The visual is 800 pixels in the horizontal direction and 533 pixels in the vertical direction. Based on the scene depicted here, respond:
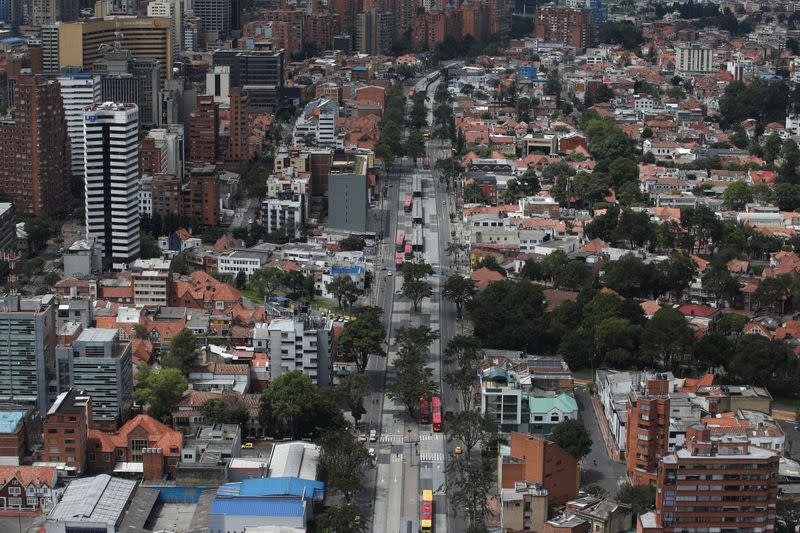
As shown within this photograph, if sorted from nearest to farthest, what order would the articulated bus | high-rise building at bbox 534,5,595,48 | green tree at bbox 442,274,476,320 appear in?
the articulated bus → green tree at bbox 442,274,476,320 → high-rise building at bbox 534,5,595,48

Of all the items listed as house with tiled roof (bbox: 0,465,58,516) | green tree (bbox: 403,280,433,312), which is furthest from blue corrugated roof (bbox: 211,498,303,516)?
green tree (bbox: 403,280,433,312)

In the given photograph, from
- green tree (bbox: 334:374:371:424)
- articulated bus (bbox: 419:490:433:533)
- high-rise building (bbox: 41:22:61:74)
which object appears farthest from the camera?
high-rise building (bbox: 41:22:61:74)

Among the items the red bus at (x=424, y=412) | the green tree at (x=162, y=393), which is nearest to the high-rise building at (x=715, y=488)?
the red bus at (x=424, y=412)

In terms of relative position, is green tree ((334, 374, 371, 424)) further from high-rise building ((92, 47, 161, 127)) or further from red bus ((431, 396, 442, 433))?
high-rise building ((92, 47, 161, 127))

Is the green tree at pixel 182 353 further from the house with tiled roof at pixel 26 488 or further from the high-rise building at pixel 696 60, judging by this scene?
the high-rise building at pixel 696 60

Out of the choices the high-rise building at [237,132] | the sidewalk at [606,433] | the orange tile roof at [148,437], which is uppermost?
the high-rise building at [237,132]

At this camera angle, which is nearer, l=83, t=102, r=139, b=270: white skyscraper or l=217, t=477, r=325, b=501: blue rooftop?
l=217, t=477, r=325, b=501: blue rooftop

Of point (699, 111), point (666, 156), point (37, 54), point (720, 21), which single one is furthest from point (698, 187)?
point (720, 21)
